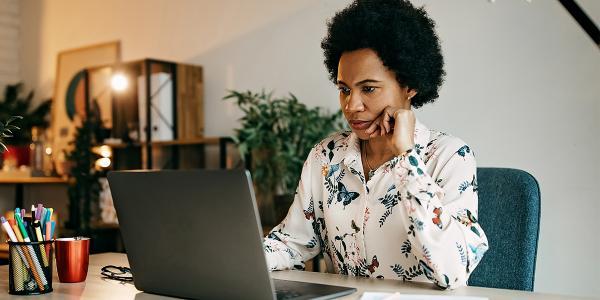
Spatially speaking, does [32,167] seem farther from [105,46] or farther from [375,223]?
[375,223]

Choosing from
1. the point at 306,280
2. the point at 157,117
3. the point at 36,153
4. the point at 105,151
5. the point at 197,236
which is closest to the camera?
the point at 197,236

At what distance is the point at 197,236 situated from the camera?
1147mm

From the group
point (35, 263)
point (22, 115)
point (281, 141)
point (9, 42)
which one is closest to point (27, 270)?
point (35, 263)

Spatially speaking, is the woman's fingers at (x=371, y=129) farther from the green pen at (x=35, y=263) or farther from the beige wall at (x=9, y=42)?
the beige wall at (x=9, y=42)

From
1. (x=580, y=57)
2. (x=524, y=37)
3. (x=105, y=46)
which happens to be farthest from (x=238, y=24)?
(x=580, y=57)

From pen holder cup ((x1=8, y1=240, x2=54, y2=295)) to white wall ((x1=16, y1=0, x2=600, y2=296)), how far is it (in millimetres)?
1811

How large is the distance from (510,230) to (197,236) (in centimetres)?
79

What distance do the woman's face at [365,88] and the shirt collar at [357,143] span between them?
0.07 meters

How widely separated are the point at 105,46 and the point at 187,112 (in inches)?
37.8

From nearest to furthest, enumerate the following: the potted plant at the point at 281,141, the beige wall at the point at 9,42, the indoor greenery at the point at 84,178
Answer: the potted plant at the point at 281,141
the indoor greenery at the point at 84,178
the beige wall at the point at 9,42

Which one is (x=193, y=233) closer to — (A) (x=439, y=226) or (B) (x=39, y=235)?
(B) (x=39, y=235)

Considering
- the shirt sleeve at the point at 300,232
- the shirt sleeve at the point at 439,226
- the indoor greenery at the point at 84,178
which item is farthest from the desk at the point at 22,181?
the shirt sleeve at the point at 439,226

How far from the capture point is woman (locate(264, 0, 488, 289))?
1430 mm

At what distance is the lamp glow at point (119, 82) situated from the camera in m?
3.63
